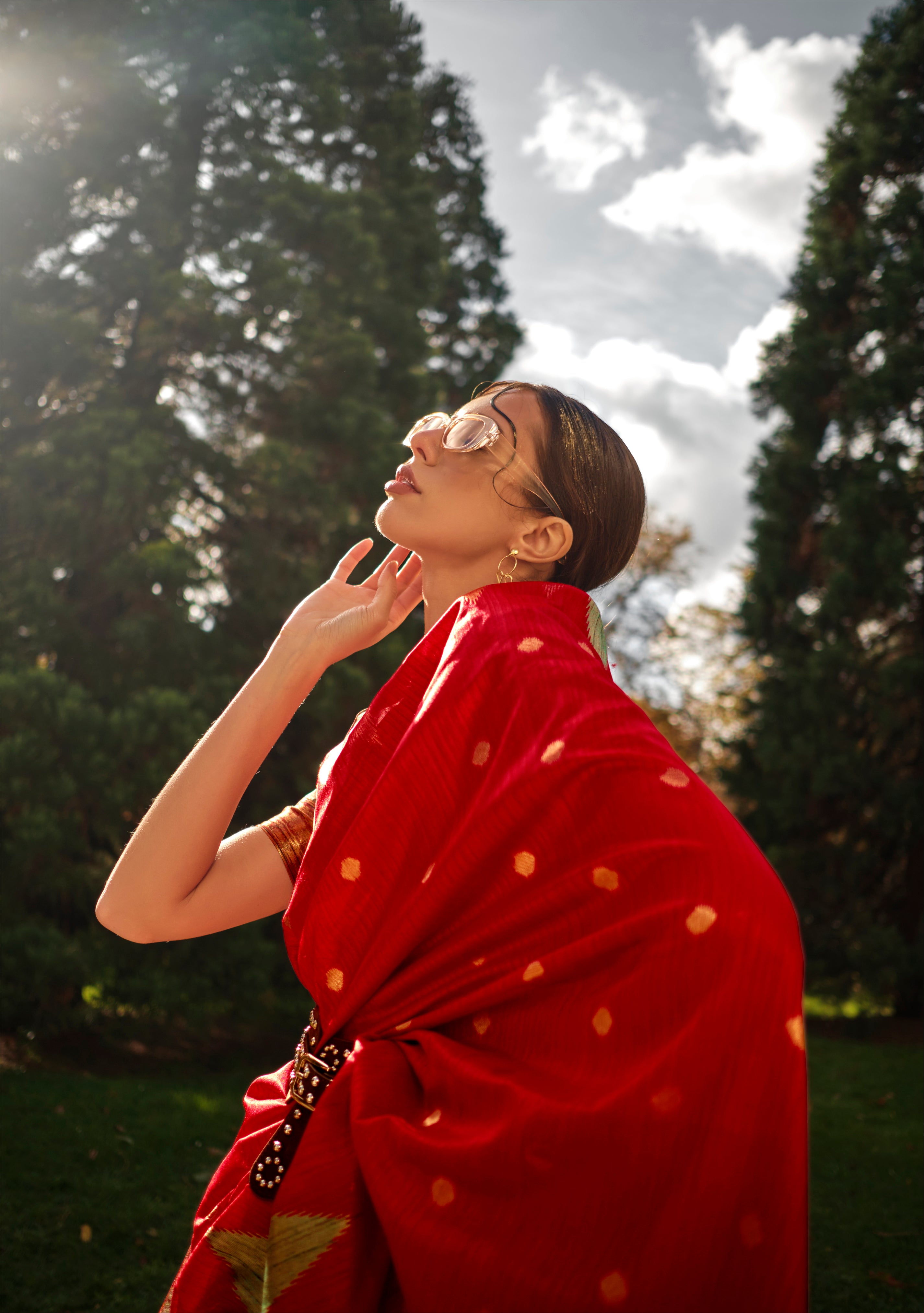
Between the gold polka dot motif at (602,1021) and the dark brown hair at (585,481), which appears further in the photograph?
the dark brown hair at (585,481)

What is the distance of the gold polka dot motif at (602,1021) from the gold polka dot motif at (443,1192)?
0.23m

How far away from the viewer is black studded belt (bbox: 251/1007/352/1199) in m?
1.07

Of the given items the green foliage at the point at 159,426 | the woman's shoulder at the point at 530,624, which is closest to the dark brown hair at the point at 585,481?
the woman's shoulder at the point at 530,624

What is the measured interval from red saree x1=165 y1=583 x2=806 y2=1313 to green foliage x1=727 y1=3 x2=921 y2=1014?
995 centimetres

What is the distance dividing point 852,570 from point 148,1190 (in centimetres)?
963

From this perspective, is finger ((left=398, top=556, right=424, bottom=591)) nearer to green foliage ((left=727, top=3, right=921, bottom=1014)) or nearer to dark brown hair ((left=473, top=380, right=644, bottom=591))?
dark brown hair ((left=473, top=380, right=644, bottom=591))

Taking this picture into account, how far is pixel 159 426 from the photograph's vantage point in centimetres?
761

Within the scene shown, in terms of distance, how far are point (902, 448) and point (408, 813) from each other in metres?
11.4

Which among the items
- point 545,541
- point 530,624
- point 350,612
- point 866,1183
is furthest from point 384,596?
point 866,1183

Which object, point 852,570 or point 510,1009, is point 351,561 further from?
point 852,570

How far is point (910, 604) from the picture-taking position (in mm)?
10617

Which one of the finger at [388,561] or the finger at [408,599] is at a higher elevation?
the finger at [388,561]

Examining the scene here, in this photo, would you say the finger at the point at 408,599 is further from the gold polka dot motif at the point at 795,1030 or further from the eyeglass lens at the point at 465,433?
the gold polka dot motif at the point at 795,1030

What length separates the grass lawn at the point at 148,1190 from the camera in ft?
12.7
